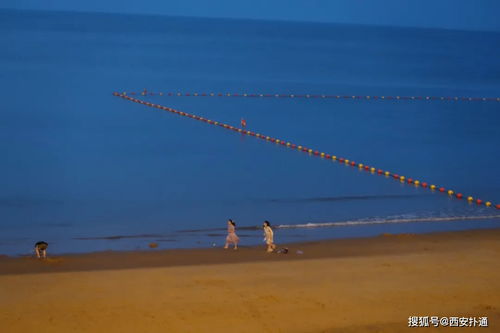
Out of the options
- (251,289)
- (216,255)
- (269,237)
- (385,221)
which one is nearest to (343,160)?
(385,221)

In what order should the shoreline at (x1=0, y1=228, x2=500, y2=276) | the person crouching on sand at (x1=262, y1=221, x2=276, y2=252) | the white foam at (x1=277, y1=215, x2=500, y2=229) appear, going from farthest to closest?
the white foam at (x1=277, y1=215, x2=500, y2=229), the person crouching on sand at (x1=262, y1=221, x2=276, y2=252), the shoreline at (x1=0, y1=228, x2=500, y2=276)

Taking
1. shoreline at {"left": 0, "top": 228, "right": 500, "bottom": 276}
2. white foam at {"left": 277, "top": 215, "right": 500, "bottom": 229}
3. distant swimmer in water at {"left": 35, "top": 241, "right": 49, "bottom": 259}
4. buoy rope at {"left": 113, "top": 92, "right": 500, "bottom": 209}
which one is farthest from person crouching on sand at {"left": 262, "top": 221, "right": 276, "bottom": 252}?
buoy rope at {"left": 113, "top": 92, "right": 500, "bottom": 209}

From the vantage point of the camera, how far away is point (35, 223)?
20469 millimetres

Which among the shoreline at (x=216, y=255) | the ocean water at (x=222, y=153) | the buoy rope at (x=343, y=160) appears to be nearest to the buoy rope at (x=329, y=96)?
the ocean water at (x=222, y=153)

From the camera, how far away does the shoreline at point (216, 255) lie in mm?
16219

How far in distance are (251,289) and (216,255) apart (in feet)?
11.3

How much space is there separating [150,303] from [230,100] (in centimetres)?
3296

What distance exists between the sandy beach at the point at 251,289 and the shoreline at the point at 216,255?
4 cm

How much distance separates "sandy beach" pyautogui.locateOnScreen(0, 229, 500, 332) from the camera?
12.3 metres

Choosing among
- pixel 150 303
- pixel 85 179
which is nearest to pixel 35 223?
pixel 85 179

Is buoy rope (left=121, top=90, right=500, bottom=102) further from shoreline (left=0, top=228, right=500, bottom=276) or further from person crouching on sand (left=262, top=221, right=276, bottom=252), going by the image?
person crouching on sand (left=262, top=221, right=276, bottom=252)

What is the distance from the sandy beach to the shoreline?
0.04 m

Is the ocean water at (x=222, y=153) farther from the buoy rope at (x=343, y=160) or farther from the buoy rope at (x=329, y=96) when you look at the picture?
the buoy rope at (x=329, y=96)

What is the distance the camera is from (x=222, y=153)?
31031 mm
